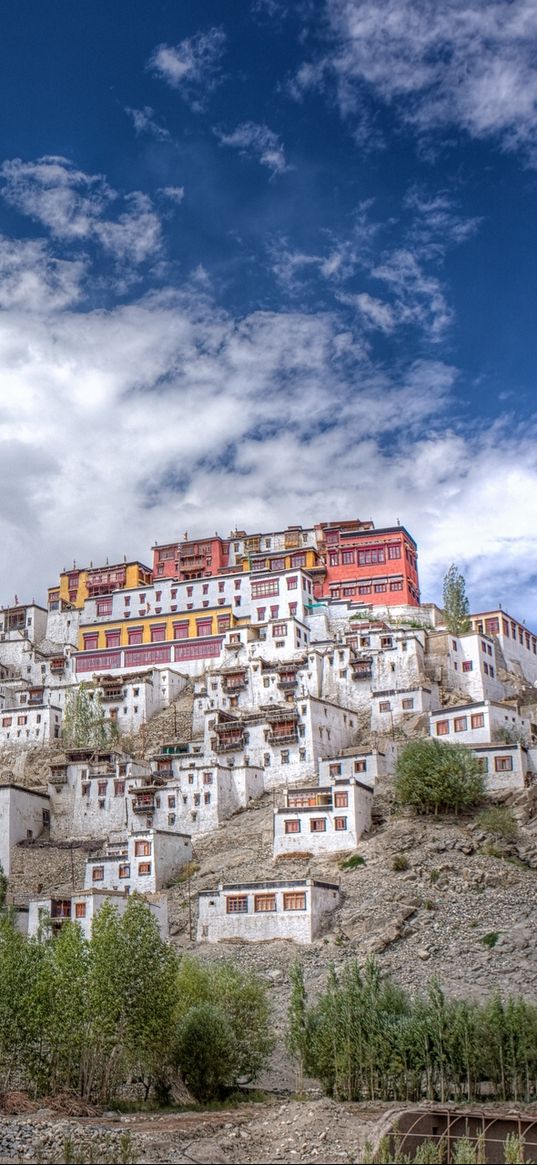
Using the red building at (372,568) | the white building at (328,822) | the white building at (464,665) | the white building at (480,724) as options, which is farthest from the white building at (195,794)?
the red building at (372,568)

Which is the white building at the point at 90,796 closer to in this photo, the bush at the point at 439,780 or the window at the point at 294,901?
the bush at the point at 439,780

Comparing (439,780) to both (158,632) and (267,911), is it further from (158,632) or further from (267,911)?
(158,632)

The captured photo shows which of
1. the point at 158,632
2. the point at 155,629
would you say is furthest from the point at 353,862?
the point at 155,629

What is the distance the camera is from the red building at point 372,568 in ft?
262

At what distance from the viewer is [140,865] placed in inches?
2048

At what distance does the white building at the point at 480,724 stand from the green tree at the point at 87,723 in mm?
21914

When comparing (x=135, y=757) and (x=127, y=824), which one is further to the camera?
(x=135, y=757)

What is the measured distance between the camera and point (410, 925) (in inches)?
1622

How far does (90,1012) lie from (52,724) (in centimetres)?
4033

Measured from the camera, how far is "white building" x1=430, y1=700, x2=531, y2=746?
182 feet

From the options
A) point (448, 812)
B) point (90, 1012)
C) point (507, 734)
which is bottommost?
point (90, 1012)

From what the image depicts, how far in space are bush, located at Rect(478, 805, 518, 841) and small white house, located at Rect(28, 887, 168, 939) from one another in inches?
549

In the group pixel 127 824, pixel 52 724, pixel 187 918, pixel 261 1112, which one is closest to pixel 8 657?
pixel 52 724

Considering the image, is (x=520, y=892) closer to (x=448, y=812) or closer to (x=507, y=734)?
(x=448, y=812)
